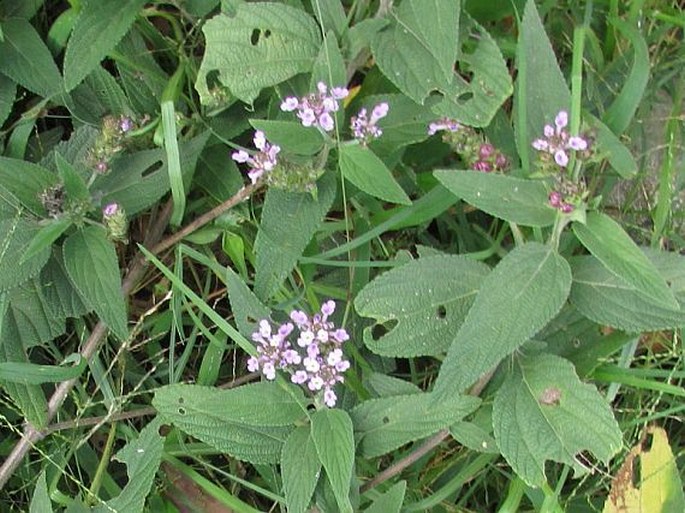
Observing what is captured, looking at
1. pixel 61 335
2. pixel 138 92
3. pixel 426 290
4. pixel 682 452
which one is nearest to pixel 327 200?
pixel 426 290

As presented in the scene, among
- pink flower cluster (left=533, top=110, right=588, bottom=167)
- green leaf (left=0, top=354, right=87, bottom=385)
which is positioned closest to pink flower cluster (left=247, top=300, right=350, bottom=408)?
green leaf (left=0, top=354, right=87, bottom=385)

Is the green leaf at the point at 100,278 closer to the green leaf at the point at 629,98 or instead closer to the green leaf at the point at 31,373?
the green leaf at the point at 31,373

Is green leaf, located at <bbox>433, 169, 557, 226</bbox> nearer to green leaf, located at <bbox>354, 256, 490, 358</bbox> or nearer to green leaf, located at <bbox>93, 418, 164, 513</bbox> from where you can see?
green leaf, located at <bbox>354, 256, 490, 358</bbox>

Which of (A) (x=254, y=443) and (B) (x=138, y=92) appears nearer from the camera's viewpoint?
(A) (x=254, y=443)

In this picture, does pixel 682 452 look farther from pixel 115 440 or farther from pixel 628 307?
pixel 115 440

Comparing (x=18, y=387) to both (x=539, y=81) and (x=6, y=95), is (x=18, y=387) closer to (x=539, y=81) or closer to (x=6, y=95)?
(x=6, y=95)

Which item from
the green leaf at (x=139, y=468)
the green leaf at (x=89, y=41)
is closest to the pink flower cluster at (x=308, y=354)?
the green leaf at (x=139, y=468)

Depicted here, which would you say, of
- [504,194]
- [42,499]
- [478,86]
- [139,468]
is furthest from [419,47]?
[42,499]
